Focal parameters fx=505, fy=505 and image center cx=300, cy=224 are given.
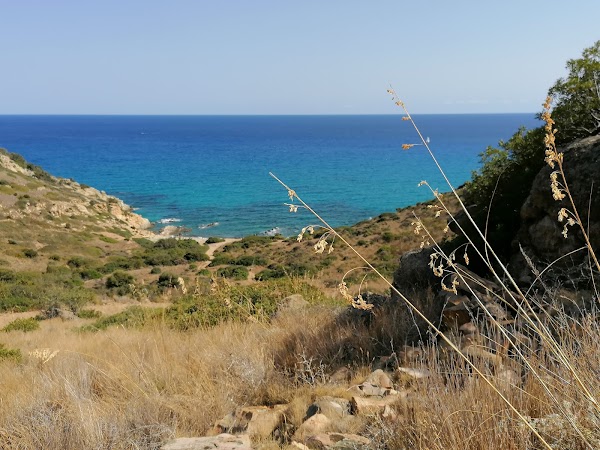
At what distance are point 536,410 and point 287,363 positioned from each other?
2964 millimetres

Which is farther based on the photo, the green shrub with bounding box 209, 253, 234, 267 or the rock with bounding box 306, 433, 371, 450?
the green shrub with bounding box 209, 253, 234, 267

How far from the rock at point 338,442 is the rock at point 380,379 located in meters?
0.95

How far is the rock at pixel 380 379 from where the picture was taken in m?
4.15

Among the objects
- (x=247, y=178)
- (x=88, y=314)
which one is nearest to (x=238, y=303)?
(x=88, y=314)

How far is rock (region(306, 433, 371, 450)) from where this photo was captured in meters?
3.00

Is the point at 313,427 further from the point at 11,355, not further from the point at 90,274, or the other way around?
the point at 90,274

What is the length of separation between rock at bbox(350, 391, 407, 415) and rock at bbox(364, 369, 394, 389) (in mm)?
288

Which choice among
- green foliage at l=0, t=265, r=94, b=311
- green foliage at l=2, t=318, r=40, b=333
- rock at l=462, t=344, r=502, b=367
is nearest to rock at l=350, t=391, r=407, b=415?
rock at l=462, t=344, r=502, b=367

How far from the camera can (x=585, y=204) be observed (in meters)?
5.85

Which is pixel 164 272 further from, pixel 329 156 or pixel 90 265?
A: pixel 329 156

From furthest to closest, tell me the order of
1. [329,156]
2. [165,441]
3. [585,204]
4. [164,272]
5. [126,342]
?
[329,156] < [164,272] < [126,342] < [585,204] < [165,441]

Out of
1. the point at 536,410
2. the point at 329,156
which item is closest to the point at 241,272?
the point at 536,410

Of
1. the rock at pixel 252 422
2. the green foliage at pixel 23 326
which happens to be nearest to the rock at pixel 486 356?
the rock at pixel 252 422

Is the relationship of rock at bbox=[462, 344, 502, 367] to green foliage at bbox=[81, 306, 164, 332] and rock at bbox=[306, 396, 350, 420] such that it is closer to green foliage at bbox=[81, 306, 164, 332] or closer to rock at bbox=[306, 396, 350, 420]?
rock at bbox=[306, 396, 350, 420]
